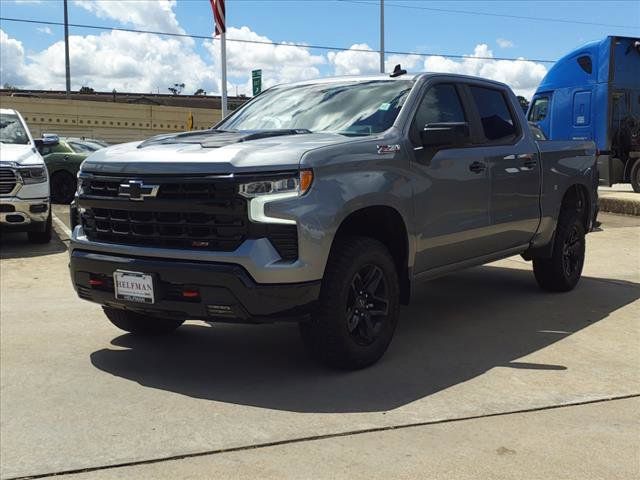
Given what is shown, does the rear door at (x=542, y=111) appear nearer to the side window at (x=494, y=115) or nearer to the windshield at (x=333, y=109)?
the side window at (x=494, y=115)

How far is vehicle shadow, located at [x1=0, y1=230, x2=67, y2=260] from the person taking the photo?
369 inches

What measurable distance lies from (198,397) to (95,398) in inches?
23.2

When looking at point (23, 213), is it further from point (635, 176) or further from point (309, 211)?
point (635, 176)

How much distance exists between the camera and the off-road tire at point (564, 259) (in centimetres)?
668

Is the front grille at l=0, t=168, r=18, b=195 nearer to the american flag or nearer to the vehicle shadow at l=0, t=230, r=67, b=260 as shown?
the vehicle shadow at l=0, t=230, r=67, b=260

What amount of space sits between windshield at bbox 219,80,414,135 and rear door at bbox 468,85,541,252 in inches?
37.0

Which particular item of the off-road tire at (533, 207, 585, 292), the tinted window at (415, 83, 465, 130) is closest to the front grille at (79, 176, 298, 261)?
the tinted window at (415, 83, 465, 130)

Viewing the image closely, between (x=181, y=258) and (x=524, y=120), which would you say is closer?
(x=181, y=258)

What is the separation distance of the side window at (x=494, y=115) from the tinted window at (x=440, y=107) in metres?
0.29

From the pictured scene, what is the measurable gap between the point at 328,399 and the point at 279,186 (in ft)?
4.00

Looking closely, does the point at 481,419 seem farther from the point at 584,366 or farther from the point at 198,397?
the point at 198,397

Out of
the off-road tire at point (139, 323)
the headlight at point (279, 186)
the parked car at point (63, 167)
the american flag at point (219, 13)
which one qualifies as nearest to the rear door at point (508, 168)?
the headlight at point (279, 186)

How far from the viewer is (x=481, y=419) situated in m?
3.69

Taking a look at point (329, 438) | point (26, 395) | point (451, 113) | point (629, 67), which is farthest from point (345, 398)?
point (629, 67)
